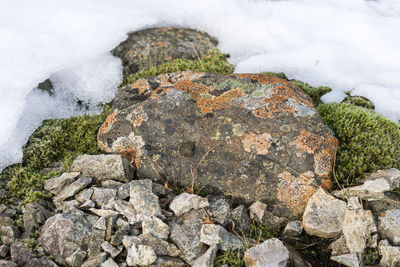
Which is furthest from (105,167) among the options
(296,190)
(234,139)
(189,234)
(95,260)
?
(296,190)

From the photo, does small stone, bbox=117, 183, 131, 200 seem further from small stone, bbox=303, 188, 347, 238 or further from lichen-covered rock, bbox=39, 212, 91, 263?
small stone, bbox=303, 188, 347, 238

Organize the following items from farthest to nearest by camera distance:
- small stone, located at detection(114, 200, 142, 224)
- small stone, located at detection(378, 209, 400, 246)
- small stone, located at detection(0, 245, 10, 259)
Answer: small stone, located at detection(114, 200, 142, 224)
small stone, located at detection(378, 209, 400, 246)
small stone, located at detection(0, 245, 10, 259)

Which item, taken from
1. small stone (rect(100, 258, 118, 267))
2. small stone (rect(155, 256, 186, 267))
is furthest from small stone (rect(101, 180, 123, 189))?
small stone (rect(155, 256, 186, 267))

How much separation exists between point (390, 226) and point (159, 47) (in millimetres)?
6405

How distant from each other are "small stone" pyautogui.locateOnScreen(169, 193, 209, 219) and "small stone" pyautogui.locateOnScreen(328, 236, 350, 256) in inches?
68.5

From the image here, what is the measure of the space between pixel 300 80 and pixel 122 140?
14.9 ft

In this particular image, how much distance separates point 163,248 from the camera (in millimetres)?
3689

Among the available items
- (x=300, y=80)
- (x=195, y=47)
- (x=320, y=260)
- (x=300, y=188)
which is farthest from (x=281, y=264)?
(x=195, y=47)

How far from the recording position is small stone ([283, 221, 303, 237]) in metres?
4.10

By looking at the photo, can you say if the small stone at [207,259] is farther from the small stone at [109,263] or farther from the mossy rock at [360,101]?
the mossy rock at [360,101]

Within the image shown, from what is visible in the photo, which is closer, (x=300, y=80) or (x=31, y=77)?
(x=31, y=77)

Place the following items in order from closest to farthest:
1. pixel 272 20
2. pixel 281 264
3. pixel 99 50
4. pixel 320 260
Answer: pixel 281 264
pixel 320 260
pixel 99 50
pixel 272 20

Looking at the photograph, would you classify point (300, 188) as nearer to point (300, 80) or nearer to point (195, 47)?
point (300, 80)

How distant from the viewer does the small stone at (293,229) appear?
4.10 meters
